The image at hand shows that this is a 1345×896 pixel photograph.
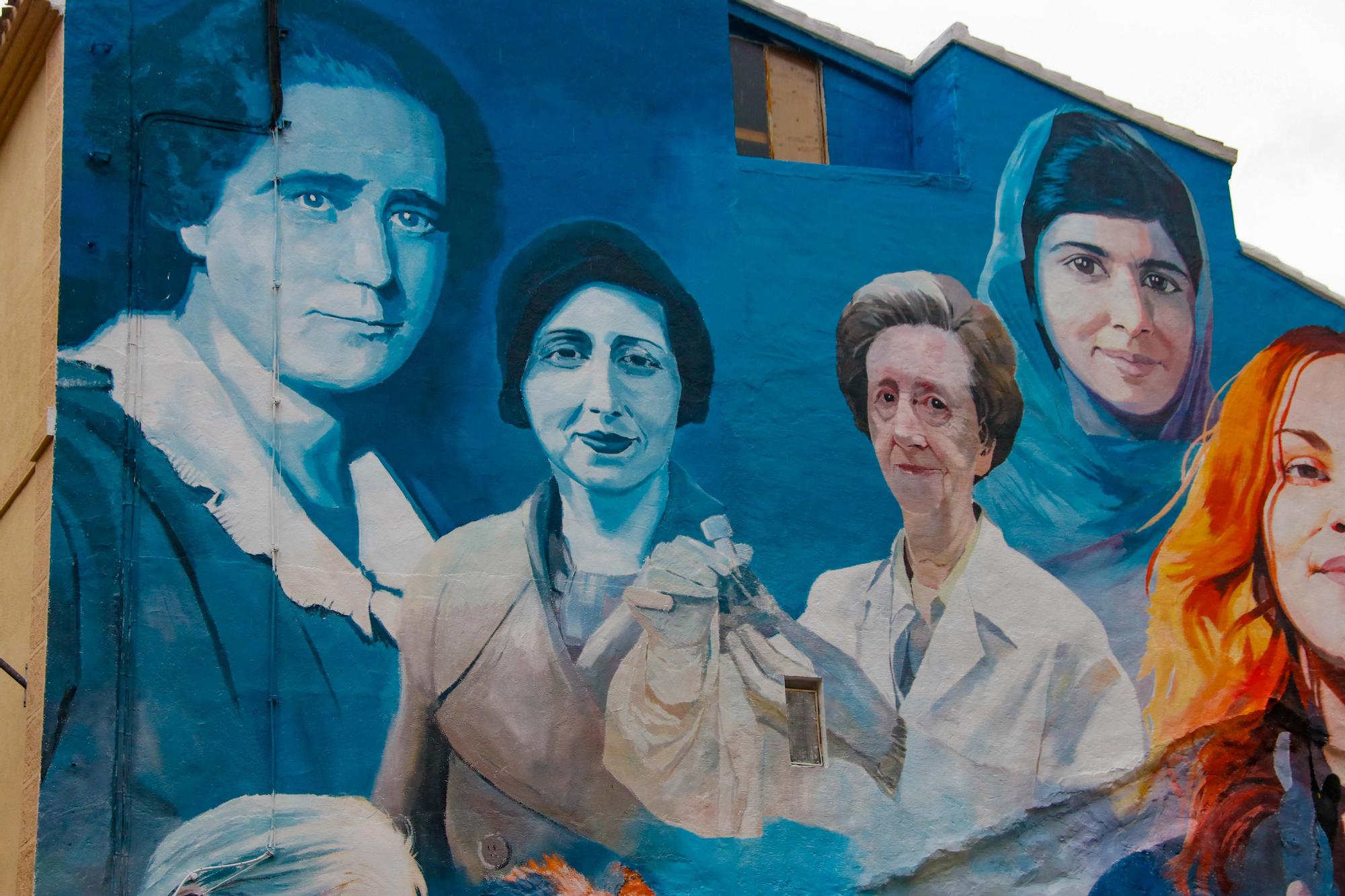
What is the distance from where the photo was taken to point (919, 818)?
14000mm

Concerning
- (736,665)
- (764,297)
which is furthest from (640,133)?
(736,665)

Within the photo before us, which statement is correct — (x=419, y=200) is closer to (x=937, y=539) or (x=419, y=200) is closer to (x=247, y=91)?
(x=247, y=91)

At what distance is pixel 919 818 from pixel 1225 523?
4335mm

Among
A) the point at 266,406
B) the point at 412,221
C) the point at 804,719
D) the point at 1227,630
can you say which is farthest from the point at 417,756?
the point at 1227,630

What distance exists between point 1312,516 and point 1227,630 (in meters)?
1.46

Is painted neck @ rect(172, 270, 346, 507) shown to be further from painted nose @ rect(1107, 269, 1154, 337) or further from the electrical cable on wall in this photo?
painted nose @ rect(1107, 269, 1154, 337)

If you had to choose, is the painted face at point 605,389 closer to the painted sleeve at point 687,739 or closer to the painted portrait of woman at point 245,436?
the painted portrait of woman at point 245,436

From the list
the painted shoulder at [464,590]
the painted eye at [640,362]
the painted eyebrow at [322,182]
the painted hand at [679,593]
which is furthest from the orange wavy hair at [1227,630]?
the painted eyebrow at [322,182]

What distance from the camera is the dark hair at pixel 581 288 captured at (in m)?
14.0

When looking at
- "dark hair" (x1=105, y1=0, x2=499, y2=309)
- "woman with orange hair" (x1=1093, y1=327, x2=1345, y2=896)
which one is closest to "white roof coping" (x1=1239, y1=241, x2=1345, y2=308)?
"woman with orange hair" (x1=1093, y1=327, x2=1345, y2=896)

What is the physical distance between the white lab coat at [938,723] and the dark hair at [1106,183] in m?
3.34

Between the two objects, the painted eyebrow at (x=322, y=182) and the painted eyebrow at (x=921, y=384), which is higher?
the painted eyebrow at (x=322, y=182)

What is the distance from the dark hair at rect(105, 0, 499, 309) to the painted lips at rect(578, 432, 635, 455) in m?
1.59

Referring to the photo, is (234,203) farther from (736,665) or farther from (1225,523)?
(1225,523)
